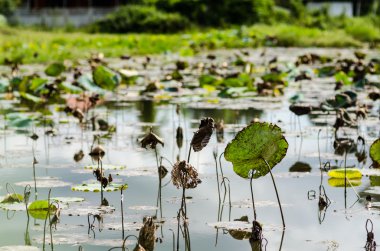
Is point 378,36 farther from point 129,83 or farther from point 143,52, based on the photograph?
point 129,83

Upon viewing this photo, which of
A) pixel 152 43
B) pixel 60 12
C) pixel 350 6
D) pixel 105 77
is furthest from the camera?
pixel 350 6

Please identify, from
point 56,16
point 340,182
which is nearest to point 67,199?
point 340,182

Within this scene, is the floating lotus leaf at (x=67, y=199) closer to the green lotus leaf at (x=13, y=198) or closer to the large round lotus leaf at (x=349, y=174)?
the green lotus leaf at (x=13, y=198)

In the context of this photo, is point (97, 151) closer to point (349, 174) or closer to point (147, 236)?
point (349, 174)

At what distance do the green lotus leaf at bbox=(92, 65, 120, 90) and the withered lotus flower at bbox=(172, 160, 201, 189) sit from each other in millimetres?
3991

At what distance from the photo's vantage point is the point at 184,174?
2.93 meters

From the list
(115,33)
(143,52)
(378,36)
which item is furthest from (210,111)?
(115,33)

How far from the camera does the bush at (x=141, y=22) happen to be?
25.7 m

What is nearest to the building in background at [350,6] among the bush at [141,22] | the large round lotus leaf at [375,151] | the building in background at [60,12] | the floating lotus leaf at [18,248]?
the building in background at [60,12]

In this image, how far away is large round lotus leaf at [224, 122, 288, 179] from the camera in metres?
3.14

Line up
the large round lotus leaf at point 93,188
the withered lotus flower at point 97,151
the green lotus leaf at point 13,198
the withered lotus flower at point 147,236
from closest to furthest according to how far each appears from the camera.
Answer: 1. the withered lotus flower at point 147,236
2. the green lotus leaf at point 13,198
3. the large round lotus leaf at point 93,188
4. the withered lotus flower at point 97,151

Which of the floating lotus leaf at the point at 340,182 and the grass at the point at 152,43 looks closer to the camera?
the floating lotus leaf at the point at 340,182

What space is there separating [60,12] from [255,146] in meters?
25.6

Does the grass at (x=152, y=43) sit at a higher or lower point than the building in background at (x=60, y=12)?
lower
